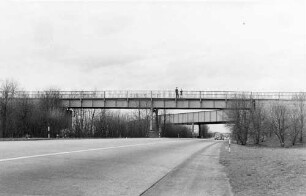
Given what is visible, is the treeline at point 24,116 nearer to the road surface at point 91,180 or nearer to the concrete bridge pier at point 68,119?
the concrete bridge pier at point 68,119

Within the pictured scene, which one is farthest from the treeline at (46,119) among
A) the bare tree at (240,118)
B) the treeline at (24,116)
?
the bare tree at (240,118)

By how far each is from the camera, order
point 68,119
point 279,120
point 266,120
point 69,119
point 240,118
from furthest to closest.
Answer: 1. point 69,119
2. point 68,119
3. point 266,120
4. point 279,120
5. point 240,118

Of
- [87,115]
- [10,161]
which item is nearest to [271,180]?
[10,161]

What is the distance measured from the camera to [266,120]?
64125 millimetres

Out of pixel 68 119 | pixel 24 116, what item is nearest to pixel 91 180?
pixel 24 116

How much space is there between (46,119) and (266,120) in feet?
121

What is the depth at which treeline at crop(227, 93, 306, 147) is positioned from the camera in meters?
60.2

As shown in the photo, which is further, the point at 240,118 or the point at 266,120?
the point at 266,120

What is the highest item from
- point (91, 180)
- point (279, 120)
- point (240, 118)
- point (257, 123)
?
point (240, 118)

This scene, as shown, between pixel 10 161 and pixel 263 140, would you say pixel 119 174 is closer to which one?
pixel 10 161

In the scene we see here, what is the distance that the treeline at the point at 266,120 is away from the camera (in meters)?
60.2

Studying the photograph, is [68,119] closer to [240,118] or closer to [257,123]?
[240,118]

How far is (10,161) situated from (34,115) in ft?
193

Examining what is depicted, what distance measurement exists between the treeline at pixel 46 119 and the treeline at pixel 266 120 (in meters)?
26.0
